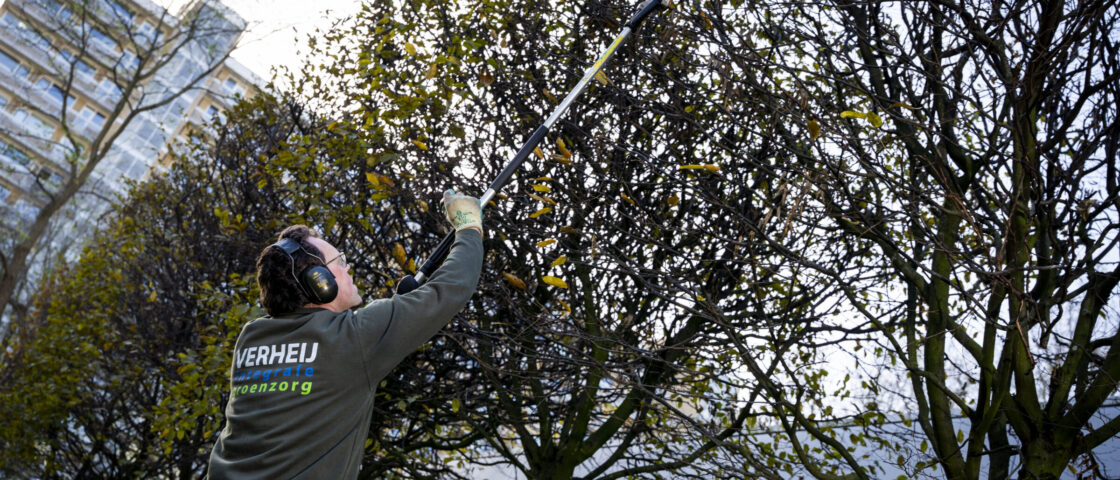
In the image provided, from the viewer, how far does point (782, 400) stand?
4.70 metres

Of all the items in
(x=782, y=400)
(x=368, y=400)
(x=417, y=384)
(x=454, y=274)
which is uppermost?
(x=417, y=384)

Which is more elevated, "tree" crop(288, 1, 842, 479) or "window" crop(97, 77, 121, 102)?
"window" crop(97, 77, 121, 102)

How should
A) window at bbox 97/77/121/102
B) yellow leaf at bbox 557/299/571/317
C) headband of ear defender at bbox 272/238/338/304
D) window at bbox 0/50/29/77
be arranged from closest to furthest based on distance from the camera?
headband of ear defender at bbox 272/238/338/304 → yellow leaf at bbox 557/299/571/317 → window at bbox 0/50/29/77 → window at bbox 97/77/121/102

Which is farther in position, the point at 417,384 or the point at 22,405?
the point at 22,405

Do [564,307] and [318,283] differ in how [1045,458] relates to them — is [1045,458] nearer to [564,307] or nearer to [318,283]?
[564,307]

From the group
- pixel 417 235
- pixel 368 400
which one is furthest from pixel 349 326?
pixel 417 235

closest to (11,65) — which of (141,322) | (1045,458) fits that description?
(141,322)

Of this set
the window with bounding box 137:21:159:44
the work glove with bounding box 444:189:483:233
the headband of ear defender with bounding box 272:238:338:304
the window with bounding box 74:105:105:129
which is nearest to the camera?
the headband of ear defender with bounding box 272:238:338:304

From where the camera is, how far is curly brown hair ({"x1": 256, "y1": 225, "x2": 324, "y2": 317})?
2891mm

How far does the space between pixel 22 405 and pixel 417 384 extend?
721 cm

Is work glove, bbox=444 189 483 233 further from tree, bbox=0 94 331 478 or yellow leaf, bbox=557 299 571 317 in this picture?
tree, bbox=0 94 331 478

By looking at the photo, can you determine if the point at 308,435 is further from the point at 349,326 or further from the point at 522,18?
the point at 522,18

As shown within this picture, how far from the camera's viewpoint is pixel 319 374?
265 cm

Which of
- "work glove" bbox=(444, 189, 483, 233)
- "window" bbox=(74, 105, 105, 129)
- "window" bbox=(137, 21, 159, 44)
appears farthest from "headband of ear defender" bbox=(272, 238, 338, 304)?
"window" bbox=(74, 105, 105, 129)
